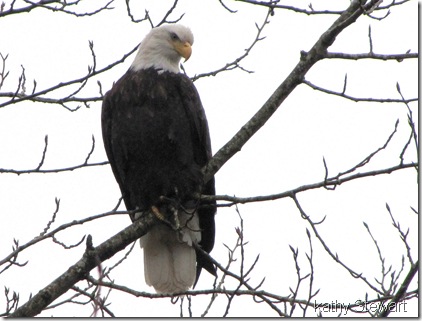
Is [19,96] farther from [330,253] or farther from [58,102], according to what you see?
[330,253]

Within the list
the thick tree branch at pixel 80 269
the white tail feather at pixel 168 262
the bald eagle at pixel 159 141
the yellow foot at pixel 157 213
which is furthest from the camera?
the white tail feather at pixel 168 262

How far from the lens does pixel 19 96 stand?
384cm

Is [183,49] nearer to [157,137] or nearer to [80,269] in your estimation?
[157,137]

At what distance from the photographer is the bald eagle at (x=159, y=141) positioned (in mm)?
4488

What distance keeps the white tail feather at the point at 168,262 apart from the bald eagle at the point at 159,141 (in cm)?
8

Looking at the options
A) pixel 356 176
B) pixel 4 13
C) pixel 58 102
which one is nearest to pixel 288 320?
pixel 356 176

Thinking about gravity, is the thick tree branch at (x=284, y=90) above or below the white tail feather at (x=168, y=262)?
above

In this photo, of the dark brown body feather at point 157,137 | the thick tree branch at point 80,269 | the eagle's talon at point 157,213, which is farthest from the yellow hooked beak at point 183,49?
the thick tree branch at point 80,269

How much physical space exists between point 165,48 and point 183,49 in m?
0.11

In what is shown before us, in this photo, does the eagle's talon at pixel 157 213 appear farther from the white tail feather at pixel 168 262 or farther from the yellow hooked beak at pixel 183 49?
the yellow hooked beak at pixel 183 49

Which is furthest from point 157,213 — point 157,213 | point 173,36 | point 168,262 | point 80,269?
point 173,36

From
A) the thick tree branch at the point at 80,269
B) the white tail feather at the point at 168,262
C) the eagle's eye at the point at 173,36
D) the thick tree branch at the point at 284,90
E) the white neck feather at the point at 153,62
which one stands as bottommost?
the thick tree branch at the point at 80,269

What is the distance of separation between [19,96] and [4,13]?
422 mm

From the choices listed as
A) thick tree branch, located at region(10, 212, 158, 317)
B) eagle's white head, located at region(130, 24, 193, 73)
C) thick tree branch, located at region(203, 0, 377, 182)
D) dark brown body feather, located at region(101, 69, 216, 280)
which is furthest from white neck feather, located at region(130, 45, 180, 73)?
thick tree branch, located at region(10, 212, 158, 317)
